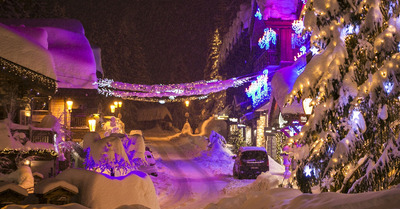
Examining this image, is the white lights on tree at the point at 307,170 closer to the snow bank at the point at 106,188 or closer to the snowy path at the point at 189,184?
the snow bank at the point at 106,188

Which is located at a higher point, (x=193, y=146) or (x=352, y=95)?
(x=352, y=95)

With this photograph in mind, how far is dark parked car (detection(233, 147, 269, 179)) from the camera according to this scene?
87.7 feet

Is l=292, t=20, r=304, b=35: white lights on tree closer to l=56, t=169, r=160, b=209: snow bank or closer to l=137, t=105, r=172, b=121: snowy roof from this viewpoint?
l=56, t=169, r=160, b=209: snow bank

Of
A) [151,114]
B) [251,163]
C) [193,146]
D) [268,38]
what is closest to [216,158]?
[193,146]

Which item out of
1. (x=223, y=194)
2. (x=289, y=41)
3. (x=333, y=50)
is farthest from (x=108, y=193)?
(x=289, y=41)

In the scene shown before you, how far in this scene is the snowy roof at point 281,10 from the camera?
31.8m

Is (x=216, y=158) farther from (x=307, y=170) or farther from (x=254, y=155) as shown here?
(x=307, y=170)

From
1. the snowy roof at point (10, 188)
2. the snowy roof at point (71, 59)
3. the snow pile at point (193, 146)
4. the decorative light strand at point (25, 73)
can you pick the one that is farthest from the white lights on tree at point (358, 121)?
the snow pile at point (193, 146)

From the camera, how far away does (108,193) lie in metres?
9.12

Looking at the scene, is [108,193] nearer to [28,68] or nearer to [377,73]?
[377,73]

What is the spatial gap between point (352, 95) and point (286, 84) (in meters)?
15.4

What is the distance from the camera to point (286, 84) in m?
23.7

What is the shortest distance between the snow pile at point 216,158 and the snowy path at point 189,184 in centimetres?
82

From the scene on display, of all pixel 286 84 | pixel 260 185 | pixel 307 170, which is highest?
pixel 286 84
